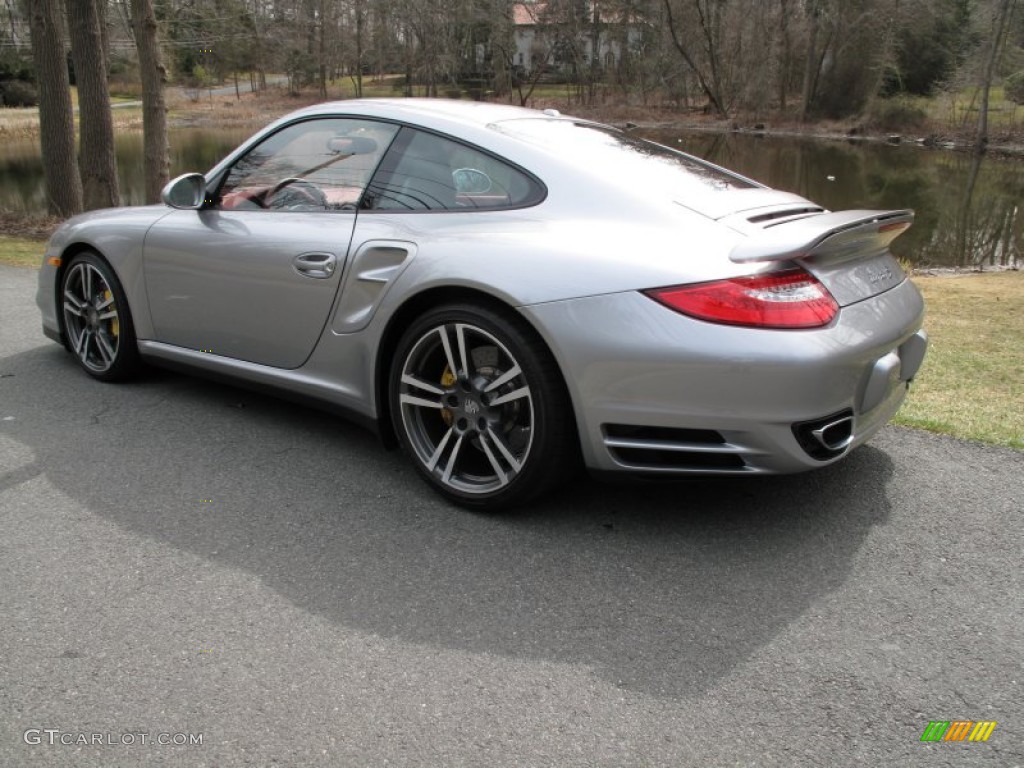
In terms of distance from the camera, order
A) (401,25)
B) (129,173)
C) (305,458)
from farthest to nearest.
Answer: (401,25), (129,173), (305,458)

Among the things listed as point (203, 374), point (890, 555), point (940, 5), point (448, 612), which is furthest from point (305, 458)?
point (940, 5)

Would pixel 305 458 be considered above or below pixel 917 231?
above

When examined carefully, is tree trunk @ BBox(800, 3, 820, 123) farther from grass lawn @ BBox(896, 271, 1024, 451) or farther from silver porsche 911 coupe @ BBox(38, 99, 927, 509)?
silver porsche 911 coupe @ BBox(38, 99, 927, 509)

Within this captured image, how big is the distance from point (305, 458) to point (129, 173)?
24651 mm

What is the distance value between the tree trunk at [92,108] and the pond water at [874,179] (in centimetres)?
458

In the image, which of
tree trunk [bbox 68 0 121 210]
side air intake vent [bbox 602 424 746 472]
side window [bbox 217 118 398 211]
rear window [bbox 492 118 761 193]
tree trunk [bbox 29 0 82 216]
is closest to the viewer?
side air intake vent [bbox 602 424 746 472]

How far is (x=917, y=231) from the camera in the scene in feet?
60.0

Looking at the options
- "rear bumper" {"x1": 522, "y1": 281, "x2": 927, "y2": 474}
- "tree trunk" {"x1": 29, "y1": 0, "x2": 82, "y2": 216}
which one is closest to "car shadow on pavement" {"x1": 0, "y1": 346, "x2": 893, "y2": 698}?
"rear bumper" {"x1": 522, "y1": 281, "x2": 927, "y2": 474}

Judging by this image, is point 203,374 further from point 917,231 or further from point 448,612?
point 917,231

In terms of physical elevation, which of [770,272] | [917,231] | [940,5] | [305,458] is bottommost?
[917,231]

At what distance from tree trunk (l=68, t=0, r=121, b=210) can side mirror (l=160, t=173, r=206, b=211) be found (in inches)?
382

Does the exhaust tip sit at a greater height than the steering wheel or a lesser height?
lesser

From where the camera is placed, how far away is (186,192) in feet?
13.8

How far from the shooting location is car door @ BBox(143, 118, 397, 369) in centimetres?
368
